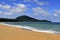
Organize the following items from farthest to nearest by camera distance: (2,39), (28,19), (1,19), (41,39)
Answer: (28,19) → (1,19) → (41,39) → (2,39)

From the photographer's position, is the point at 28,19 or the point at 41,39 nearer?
the point at 41,39

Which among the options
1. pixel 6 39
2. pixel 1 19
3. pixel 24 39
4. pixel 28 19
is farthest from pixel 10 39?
pixel 28 19

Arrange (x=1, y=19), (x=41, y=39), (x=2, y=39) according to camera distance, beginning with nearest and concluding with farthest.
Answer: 1. (x=2, y=39)
2. (x=41, y=39)
3. (x=1, y=19)

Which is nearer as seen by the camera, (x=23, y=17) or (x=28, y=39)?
(x=28, y=39)

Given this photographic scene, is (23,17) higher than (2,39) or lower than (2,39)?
higher

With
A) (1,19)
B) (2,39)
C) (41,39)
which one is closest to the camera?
(2,39)

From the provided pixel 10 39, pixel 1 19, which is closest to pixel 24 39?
pixel 10 39

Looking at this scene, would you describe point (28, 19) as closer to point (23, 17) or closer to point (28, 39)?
point (23, 17)

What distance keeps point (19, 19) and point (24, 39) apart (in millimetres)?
117018

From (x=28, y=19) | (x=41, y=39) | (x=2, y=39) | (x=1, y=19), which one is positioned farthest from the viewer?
(x=28, y=19)

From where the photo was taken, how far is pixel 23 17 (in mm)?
117875

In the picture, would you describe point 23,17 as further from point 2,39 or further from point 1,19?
point 2,39

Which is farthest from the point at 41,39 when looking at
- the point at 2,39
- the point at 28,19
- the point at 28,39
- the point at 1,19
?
the point at 28,19

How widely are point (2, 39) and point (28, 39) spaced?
131cm
